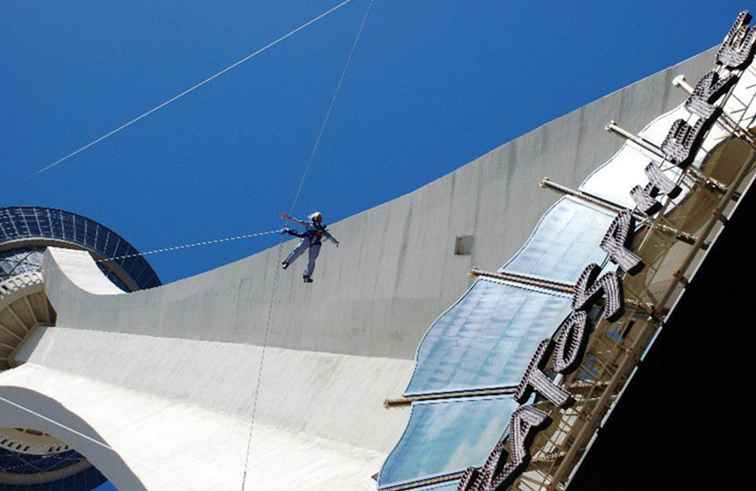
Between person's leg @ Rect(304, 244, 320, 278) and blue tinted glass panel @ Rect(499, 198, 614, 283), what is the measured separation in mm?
9106

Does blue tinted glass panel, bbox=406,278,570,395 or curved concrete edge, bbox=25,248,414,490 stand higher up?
blue tinted glass panel, bbox=406,278,570,395

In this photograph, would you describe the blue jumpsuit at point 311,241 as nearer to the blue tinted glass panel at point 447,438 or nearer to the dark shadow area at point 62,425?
the dark shadow area at point 62,425

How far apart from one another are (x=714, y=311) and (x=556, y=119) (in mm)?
9139

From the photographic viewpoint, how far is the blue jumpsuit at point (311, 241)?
20.0m

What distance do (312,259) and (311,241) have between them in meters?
0.48

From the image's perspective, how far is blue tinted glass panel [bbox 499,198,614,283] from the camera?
34.9 feet

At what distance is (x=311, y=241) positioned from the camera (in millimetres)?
20234

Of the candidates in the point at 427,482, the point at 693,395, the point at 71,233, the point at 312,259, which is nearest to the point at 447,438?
the point at 427,482

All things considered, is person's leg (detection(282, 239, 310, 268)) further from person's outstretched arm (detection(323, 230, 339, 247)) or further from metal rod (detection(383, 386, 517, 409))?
metal rod (detection(383, 386, 517, 409))

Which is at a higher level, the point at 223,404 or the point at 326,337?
the point at 326,337

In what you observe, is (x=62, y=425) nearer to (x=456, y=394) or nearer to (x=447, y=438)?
(x=456, y=394)

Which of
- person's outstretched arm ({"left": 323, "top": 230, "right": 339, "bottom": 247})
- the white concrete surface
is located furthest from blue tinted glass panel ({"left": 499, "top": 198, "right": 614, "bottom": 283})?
person's outstretched arm ({"left": 323, "top": 230, "right": 339, "bottom": 247})

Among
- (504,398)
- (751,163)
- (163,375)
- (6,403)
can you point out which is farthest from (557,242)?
(6,403)

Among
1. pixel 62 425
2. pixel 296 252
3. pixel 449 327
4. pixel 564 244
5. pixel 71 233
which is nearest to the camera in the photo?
pixel 564 244
